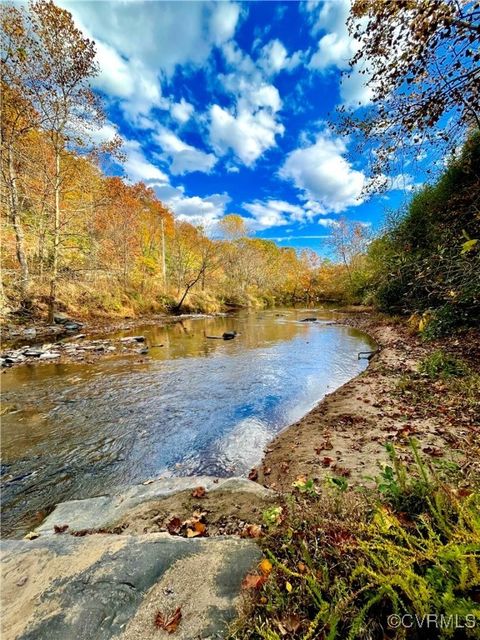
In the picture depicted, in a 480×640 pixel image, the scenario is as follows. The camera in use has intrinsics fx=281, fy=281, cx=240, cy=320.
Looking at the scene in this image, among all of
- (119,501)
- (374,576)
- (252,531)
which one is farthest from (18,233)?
(374,576)

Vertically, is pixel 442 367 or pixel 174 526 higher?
pixel 442 367

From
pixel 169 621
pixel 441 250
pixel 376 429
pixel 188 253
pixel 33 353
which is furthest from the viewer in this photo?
pixel 188 253

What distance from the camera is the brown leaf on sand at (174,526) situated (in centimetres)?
254

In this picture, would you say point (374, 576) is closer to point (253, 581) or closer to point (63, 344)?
point (253, 581)

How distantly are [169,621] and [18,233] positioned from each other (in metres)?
15.8

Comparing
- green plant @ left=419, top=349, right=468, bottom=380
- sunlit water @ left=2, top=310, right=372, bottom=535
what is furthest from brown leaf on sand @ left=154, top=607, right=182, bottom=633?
green plant @ left=419, top=349, right=468, bottom=380

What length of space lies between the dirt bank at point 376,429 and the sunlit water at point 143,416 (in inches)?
25.1

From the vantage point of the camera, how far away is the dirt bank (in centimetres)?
341

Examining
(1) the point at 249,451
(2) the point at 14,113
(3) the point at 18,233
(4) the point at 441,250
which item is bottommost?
(1) the point at 249,451

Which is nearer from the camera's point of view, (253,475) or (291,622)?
(291,622)

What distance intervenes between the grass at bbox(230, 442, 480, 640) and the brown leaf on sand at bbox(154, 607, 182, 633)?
0.35 metres

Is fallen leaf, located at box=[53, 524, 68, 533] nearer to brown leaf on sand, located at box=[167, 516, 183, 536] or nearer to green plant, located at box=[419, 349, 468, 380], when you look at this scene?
brown leaf on sand, located at box=[167, 516, 183, 536]

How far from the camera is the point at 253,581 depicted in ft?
5.52

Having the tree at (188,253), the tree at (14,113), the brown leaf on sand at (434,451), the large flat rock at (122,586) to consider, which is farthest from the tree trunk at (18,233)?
the tree at (188,253)
